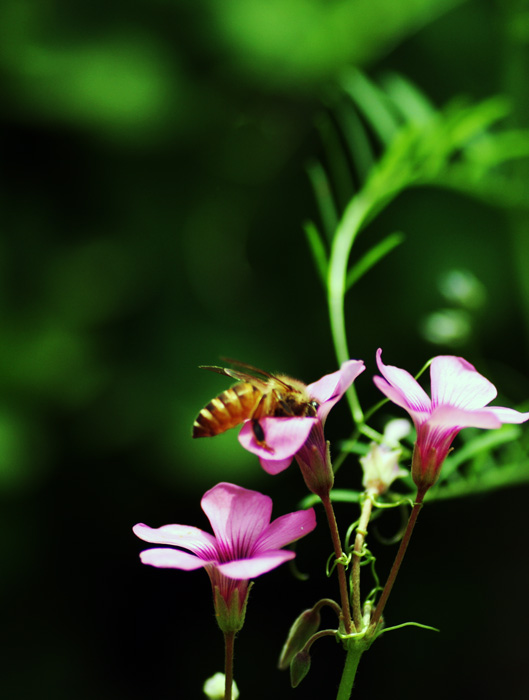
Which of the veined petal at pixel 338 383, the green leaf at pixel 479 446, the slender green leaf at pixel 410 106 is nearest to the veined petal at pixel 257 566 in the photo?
the veined petal at pixel 338 383

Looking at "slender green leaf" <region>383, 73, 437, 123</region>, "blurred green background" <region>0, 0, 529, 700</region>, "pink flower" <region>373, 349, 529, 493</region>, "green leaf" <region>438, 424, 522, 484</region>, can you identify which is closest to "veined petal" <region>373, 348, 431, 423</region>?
"pink flower" <region>373, 349, 529, 493</region>

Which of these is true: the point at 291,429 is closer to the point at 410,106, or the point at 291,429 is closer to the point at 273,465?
the point at 273,465

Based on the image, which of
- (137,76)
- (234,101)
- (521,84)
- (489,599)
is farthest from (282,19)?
(489,599)

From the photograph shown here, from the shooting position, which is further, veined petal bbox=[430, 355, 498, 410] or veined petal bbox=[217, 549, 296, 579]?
veined petal bbox=[430, 355, 498, 410]

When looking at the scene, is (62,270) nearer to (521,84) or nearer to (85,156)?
(85,156)

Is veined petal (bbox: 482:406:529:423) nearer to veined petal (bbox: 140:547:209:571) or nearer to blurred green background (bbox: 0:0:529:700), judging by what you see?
veined petal (bbox: 140:547:209:571)

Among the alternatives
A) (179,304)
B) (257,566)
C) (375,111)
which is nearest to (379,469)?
(257,566)
